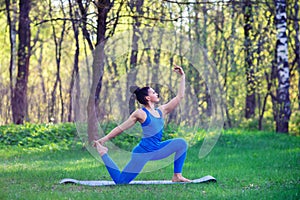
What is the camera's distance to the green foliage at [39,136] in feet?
47.2

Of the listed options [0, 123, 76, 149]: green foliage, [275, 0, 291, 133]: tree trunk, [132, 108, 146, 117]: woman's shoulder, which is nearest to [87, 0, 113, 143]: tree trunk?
[0, 123, 76, 149]: green foliage

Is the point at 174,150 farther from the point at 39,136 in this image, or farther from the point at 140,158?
the point at 39,136

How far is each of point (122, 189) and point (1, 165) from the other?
3.82m

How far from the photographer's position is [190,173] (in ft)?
32.0

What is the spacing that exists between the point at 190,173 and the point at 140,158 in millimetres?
1760

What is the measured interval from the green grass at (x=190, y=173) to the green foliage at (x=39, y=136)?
71cm

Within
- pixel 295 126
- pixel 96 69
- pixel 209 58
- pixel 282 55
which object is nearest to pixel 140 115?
pixel 96 69

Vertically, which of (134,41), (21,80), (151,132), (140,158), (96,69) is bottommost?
(140,158)

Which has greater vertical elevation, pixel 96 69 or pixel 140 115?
pixel 96 69

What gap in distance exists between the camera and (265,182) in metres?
8.62

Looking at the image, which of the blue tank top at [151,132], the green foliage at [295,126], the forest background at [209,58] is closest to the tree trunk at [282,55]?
the forest background at [209,58]

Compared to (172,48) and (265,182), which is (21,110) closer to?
(172,48)

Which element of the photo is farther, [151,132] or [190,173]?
[190,173]

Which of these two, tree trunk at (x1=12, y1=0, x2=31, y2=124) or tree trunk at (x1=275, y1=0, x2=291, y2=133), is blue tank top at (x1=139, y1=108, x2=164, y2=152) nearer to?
tree trunk at (x1=275, y1=0, x2=291, y2=133)
